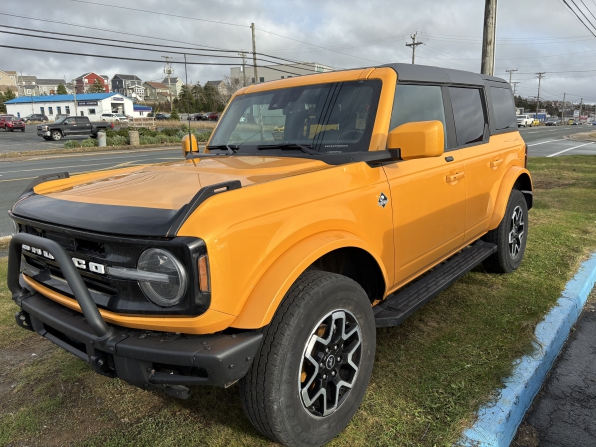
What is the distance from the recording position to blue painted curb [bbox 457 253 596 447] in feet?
7.70

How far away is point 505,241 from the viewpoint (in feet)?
14.4

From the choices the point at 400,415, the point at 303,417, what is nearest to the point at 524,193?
the point at 400,415

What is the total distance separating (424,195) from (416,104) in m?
0.71

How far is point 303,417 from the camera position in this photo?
2158mm

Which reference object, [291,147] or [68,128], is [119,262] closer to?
[291,147]

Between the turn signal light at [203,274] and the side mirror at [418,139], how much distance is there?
1446 mm

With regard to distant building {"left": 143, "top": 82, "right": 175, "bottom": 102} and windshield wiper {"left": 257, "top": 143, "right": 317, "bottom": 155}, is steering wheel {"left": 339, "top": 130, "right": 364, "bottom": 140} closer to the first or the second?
windshield wiper {"left": 257, "top": 143, "right": 317, "bottom": 155}

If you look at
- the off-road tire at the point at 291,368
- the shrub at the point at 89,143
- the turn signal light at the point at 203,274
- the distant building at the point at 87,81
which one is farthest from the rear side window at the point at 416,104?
the distant building at the point at 87,81

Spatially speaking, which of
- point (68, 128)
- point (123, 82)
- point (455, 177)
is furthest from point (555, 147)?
point (123, 82)

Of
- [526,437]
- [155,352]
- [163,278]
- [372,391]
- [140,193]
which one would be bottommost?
[526,437]

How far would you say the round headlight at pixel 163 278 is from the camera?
6.00ft

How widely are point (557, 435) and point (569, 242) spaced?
12.2 ft

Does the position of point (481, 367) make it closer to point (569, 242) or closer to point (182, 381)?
point (182, 381)

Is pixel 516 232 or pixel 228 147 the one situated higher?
pixel 228 147
